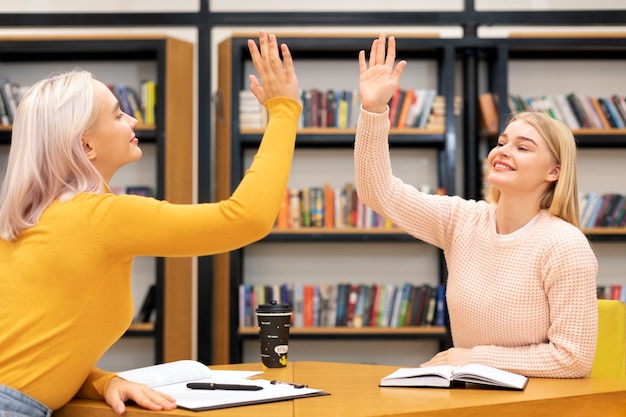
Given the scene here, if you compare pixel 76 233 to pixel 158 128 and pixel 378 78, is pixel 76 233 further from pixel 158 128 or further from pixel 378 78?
pixel 158 128

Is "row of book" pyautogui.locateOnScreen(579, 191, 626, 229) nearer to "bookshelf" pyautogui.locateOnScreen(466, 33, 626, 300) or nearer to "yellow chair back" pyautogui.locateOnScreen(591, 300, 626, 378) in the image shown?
"bookshelf" pyautogui.locateOnScreen(466, 33, 626, 300)

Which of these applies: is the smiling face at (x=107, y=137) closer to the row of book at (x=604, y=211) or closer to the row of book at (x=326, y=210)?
the row of book at (x=326, y=210)

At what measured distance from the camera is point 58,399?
5.41ft

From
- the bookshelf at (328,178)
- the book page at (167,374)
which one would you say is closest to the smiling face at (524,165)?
the book page at (167,374)

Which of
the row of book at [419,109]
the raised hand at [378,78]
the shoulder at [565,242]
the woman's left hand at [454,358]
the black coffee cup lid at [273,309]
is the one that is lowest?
the woman's left hand at [454,358]

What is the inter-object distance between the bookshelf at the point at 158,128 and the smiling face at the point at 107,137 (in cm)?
287

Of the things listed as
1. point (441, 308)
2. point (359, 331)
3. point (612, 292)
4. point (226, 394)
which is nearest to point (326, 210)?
point (359, 331)

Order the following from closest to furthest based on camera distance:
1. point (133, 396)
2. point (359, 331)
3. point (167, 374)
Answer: point (133, 396) < point (167, 374) < point (359, 331)

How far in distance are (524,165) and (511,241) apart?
9.6 inches

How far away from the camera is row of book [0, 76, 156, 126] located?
15.5ft

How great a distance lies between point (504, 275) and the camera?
90.1 inches

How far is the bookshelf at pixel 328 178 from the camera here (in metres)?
4.66

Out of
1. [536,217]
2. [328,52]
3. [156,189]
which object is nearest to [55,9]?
[156,189]

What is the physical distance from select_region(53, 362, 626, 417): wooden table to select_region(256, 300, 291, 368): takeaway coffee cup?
0.69ft
